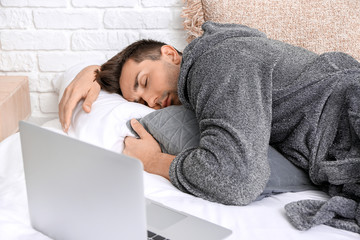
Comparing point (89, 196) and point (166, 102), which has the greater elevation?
point (89, 196)

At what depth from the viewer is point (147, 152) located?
1354 millimetres

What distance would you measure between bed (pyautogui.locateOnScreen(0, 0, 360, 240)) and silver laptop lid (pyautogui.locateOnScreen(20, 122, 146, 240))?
0.10 m

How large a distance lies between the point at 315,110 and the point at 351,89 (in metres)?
0.10

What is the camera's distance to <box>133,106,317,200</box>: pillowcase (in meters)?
1.20

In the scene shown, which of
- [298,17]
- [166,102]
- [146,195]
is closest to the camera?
[146,195]

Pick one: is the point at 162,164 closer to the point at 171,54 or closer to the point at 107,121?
the point at 107,121

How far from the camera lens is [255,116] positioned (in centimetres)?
109

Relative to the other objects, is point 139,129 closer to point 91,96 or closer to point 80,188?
point 91,96

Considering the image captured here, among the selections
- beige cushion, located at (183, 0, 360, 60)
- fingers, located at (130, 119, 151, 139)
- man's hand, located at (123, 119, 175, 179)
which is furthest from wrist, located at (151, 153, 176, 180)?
beige cushion, located at (183, 0, 360, 60)

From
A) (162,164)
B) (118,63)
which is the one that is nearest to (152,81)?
(118,63)

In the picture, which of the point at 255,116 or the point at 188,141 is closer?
the point at 255,116

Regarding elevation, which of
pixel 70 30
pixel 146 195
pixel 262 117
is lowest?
pixel 146 195

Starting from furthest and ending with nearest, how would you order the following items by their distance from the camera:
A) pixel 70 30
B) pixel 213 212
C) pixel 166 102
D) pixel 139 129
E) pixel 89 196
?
pixel 70 30, pixel 166 102, pixel 139 129, pixel 213 212, pixel 89 196

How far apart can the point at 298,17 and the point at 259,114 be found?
764 millimetres
